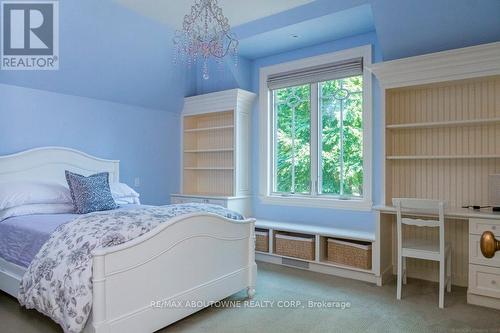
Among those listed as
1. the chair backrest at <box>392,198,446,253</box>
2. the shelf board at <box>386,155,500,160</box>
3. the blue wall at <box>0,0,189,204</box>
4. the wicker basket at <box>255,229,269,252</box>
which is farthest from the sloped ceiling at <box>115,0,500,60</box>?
the wicker basket at <box>255,229,269,252</box>

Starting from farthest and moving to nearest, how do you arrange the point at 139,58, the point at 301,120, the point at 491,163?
the point at 301,120 < the point at 139,58 < the point at 491,163

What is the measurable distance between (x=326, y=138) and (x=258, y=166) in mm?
1018

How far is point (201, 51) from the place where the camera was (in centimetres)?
280

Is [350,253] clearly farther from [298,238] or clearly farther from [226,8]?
[226,8]

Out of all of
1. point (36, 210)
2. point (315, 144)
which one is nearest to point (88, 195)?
point (36, 210)

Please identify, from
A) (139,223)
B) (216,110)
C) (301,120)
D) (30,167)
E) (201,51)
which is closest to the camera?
(139,223)

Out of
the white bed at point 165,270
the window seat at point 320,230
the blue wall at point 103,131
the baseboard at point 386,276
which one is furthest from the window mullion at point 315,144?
the blue wall at point 103,131

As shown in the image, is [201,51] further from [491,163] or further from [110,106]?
[491,163]

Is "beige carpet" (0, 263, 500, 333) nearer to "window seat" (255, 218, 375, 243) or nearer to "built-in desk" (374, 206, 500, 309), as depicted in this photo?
"built-in desk" (374, 206, 500, 309)

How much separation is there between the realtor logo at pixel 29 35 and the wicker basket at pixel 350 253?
11.3 ft

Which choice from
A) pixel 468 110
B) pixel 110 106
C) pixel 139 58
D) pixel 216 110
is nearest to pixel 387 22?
pixel 468 110

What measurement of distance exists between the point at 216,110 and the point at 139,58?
1.20 meters

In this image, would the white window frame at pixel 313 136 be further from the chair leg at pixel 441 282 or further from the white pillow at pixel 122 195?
the white pillow at pixel 122 195

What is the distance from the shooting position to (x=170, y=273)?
7.34ft
